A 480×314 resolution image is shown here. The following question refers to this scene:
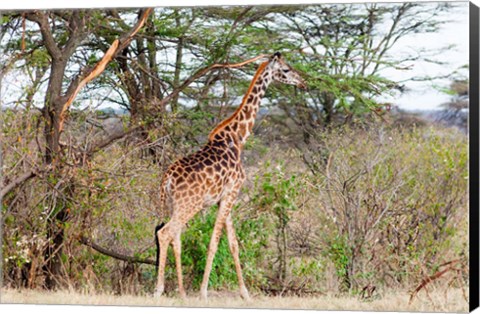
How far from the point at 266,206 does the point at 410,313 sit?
170 cm

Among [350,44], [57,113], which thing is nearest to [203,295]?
[57,113]

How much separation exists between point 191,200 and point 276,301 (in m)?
1.09

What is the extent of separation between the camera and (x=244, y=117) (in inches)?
352

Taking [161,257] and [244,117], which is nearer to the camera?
[161,257]

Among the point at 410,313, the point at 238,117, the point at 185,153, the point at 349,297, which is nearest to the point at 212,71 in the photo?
the point at 185,153

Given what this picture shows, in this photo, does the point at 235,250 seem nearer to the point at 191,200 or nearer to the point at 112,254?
the point at 191,200

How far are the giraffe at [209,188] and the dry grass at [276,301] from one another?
11 centimetres

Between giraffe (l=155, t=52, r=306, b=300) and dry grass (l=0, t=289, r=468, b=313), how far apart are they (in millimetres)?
111

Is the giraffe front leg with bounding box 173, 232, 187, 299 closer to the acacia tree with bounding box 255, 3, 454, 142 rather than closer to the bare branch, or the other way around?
the bare branch

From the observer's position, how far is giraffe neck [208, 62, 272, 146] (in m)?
8.90

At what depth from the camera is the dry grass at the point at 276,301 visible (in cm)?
826

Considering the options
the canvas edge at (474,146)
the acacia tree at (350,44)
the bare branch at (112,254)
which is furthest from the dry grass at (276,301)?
the acacia tree at (350,44)

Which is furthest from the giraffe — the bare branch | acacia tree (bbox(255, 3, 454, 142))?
acacia tree (bbox(255, 3, 454, 142))

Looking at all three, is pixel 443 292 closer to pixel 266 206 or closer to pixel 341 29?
pixel 266 206
